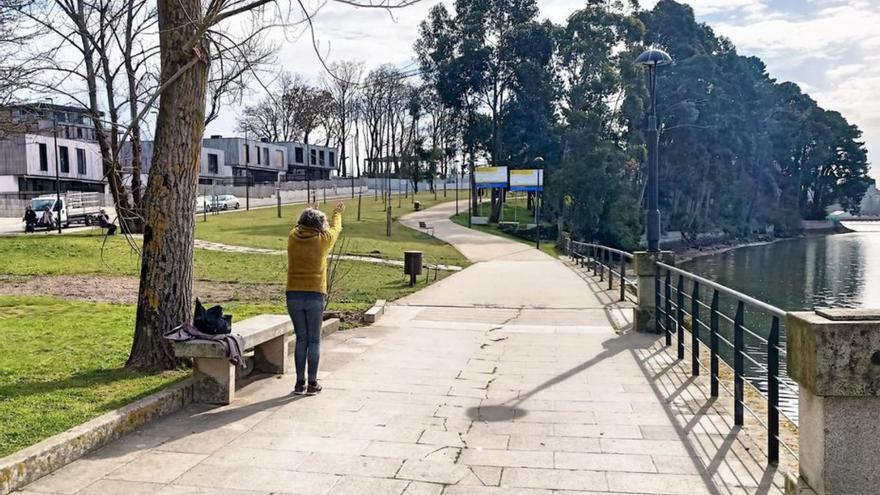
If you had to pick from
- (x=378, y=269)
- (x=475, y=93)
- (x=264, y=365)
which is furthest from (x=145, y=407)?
(x=475, y=93)

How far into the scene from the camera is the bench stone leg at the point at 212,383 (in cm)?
594

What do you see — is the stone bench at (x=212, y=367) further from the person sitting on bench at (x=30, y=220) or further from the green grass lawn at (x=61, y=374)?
the person sitting on bench at (x=30, y=220)

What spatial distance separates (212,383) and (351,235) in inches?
1210

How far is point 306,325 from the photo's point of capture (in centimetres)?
639

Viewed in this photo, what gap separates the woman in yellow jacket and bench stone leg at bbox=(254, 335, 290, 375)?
84cm

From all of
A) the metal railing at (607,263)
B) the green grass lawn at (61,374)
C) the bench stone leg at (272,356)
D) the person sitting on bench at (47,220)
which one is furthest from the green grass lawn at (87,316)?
the person sitting on bench at (47,220)

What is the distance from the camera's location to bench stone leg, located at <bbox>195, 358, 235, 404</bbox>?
594 cm

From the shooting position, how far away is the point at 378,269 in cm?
2294

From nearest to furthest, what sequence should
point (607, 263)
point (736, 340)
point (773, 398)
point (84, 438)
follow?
point (84, 438), point (773, 398), point (736, 340), point (607, 263)

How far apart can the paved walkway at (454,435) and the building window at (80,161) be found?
55622 millimetres

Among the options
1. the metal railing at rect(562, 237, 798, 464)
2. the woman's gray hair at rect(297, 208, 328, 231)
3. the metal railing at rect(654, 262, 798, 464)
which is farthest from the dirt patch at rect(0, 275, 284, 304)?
the metal railing at rect(654, 262, 798, 464)

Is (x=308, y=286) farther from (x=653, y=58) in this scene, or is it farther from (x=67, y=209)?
(x=67, y=209)

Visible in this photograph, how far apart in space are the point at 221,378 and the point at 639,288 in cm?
621

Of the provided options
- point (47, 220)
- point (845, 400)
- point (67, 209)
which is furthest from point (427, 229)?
point (845, 400)
